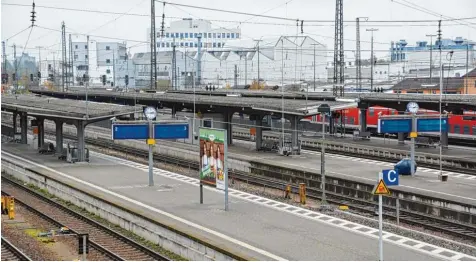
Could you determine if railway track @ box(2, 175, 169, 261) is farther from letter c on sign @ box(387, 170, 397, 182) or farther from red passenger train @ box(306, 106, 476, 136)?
red passenger train @ box(306, 106, 476, 136)

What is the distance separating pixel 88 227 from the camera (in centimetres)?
1953

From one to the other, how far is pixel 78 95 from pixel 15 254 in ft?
159

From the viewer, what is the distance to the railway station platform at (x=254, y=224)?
14.4 m

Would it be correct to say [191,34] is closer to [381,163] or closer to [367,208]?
[381,163]

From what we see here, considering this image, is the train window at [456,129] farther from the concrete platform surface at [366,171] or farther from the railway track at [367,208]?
the railway track at [367,208]

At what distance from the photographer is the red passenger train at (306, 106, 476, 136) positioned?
131 ft

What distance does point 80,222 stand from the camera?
20.4m

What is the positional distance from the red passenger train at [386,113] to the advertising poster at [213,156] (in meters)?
21.6

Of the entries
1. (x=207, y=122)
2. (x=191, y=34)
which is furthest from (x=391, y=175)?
(x=191, y=34)

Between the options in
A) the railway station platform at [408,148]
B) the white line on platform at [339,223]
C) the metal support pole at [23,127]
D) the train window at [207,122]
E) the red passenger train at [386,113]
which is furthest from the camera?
the metal support pole at [23,127]

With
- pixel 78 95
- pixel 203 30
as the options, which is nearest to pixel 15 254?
pixel 78 95

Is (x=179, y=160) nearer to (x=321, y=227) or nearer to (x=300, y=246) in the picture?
(x=321, y=227)

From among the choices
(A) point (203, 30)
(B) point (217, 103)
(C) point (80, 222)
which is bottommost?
(C) point (80, 222)

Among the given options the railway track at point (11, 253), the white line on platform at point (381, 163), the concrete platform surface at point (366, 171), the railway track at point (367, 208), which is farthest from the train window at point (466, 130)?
the railway track at point (11, 253)
